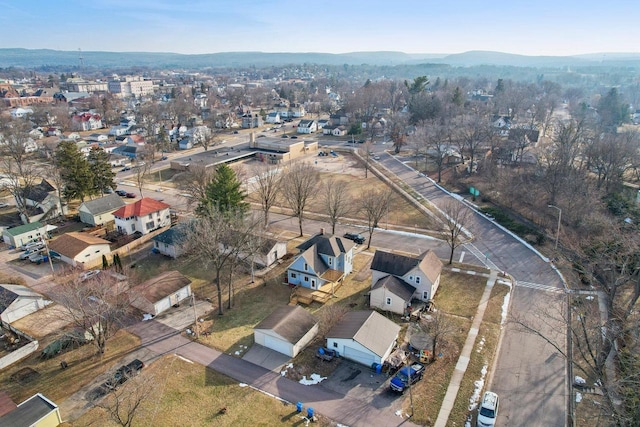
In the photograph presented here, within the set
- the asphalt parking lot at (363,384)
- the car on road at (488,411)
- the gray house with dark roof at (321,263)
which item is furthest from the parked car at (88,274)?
the car on road at (488,411)

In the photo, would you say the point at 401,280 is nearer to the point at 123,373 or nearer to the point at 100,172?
the point at 123,373

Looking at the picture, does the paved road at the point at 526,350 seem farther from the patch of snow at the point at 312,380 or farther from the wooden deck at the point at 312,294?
the wooden deck at the point at 312,294

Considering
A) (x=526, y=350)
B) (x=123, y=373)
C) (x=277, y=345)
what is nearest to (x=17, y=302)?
(x=123, y=373)

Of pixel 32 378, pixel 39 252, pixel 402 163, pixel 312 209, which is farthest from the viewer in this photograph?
pixel 402 163

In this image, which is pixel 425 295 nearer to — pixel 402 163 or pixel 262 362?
pixel 262 362

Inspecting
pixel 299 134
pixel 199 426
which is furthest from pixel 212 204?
pixel 299 134
